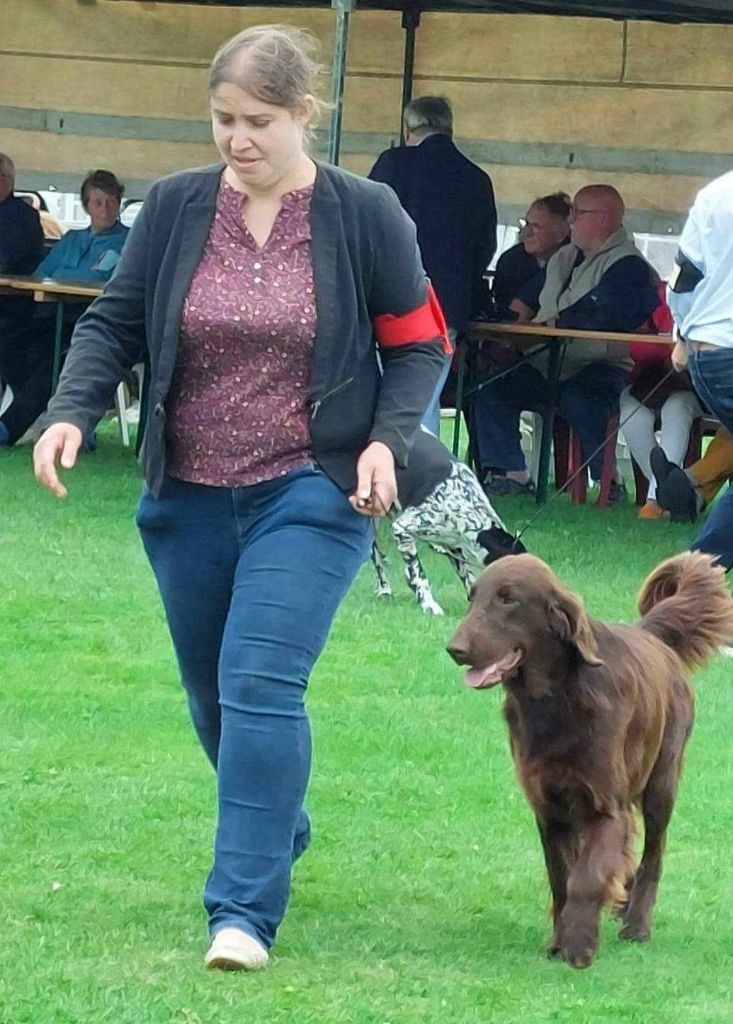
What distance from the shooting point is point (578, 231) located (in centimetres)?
1259

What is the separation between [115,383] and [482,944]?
1.49 meters

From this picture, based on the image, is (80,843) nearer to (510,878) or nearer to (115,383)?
(510,878)

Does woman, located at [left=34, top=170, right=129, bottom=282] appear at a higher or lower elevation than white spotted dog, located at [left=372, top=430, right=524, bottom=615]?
lower

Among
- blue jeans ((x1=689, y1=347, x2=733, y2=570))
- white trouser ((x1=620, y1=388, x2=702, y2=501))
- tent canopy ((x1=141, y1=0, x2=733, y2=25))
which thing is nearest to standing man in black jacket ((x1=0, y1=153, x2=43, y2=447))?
tent canopy ((x1=141, y1=0, x2=733, y2=25))

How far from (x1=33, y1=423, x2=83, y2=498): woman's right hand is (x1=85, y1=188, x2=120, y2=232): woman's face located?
10.4 metres

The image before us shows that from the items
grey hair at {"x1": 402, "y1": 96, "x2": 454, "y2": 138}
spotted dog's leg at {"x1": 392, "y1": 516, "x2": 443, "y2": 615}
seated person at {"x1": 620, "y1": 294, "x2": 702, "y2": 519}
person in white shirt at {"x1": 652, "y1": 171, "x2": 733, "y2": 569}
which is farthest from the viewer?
seated person at {"x1": 620, "y1": 294, "x2": 702, "y2": 519}

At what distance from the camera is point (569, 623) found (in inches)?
162

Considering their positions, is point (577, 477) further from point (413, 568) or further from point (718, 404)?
point (718, 404)

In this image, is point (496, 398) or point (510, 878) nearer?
point (510, 878)

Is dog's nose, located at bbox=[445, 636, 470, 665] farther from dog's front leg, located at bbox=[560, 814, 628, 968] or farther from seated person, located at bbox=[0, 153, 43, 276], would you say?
seated person, located at bbox=[0, 153, 43, 276]

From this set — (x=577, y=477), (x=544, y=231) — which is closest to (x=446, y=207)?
(x=544, y=231)

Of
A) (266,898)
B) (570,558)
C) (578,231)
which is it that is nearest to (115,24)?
(578,231)

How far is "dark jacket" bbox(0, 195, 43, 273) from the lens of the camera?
14.5 m

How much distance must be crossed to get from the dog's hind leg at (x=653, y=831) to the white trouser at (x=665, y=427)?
26.3 ft
